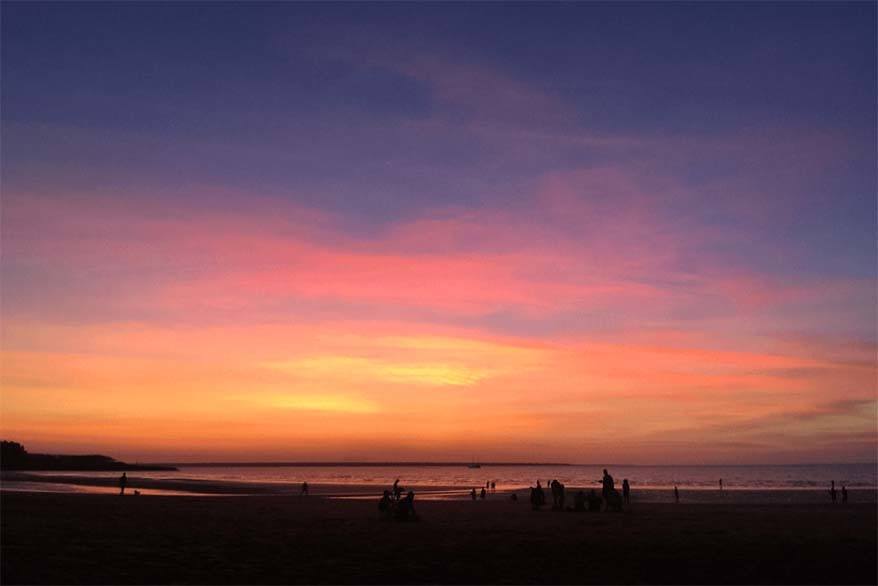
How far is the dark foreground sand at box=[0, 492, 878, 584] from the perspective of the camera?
56.9 ft

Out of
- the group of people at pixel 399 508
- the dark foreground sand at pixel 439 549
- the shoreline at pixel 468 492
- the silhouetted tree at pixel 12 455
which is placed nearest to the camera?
the dark foreground sand at pixel 439 549

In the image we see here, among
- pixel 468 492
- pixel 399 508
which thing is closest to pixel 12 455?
pixel 468 492

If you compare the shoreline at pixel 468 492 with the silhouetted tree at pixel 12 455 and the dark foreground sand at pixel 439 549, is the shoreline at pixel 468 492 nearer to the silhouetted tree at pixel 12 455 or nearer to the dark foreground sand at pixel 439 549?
the dark foreground sand at pixel 439 549

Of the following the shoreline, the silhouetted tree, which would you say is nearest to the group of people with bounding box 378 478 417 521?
the shoreline

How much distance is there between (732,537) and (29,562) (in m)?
21.0

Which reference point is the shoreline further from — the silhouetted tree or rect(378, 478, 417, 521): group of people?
the silhouetted tree

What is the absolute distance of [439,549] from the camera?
2216 cm

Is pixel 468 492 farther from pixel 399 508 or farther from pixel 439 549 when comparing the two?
pixel 439 549

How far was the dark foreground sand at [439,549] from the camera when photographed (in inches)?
682

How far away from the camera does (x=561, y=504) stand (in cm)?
3803

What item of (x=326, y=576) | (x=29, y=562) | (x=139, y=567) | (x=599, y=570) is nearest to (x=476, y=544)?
(x=599, y=570)

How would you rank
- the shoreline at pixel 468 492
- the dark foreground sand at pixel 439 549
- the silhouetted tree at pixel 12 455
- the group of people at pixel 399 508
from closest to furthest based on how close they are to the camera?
the dark foreground sand at pixel 439 549
the group of people at pixel 399 508
the shoreline at pixel 468 492
the silhouetted tree at pixel 12 455

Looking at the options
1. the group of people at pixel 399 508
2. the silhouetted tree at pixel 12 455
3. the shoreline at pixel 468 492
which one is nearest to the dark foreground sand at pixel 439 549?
the group of people at pixel 399 508

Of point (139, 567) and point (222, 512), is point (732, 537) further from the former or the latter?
point (222, 512)
